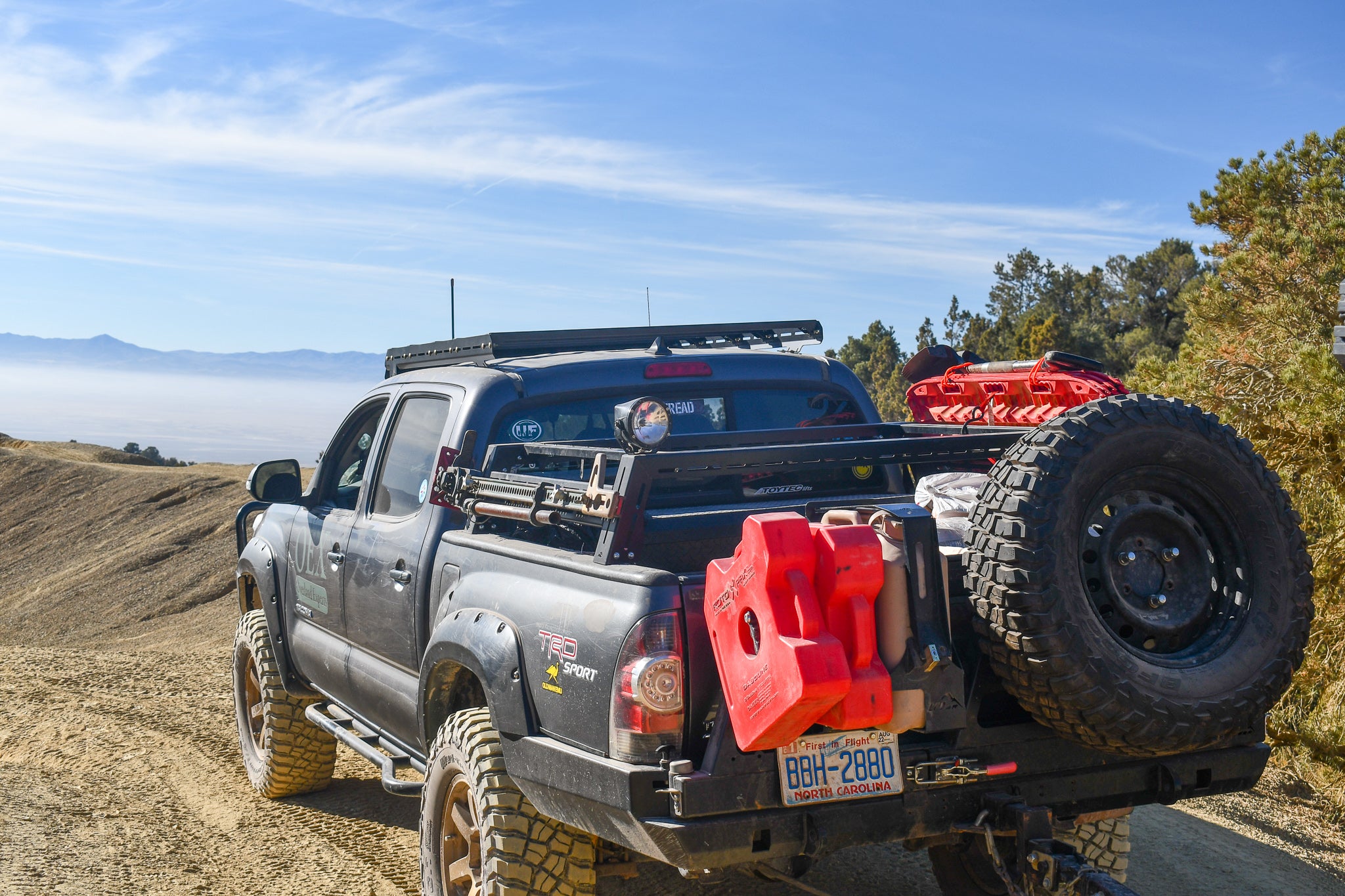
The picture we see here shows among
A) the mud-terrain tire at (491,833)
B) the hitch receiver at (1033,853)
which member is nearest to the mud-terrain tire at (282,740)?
the mud-terrain tire at (491,833)

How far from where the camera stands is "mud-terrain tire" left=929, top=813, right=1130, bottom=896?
4.34m

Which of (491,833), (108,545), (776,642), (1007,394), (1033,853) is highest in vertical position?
(1007,394)

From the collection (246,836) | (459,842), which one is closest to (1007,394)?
(459,842)

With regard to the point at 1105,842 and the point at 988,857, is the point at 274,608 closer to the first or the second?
the point at 988,857

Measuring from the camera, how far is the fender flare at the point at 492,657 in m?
3.59

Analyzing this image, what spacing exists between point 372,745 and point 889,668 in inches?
111

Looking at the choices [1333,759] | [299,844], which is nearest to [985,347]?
[1333,759]

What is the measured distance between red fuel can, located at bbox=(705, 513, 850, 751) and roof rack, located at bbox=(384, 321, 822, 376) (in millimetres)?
2419

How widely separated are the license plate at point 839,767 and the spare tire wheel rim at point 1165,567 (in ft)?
2.21

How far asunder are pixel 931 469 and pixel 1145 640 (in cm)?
216

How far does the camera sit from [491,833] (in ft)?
12.0

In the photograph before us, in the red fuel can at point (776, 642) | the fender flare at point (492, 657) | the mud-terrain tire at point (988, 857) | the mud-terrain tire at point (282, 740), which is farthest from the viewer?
the mud-terrain tire at point (282, 740)

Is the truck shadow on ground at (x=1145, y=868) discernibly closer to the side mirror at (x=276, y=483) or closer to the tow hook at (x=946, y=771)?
the tow hook at (x=946, y=771)

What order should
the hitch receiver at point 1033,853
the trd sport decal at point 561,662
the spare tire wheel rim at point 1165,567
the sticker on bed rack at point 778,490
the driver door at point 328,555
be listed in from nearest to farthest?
the hitch receiver at point 1033,853 < the spare tire wheel rim at point 1165,567 < the trd sport decal at point 561,662 < the sticker on bed rack at point 778,490 < the driver door at point 328,555
